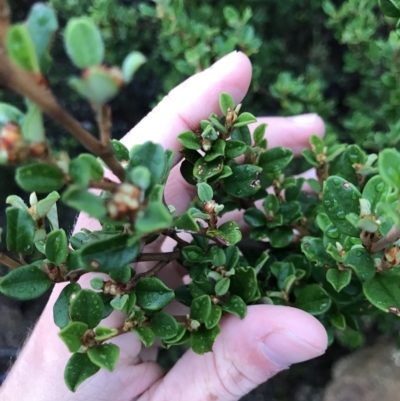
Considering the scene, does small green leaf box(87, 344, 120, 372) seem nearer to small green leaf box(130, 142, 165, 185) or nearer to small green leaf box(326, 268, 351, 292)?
small green leaf box(130, 142, 165, 185)

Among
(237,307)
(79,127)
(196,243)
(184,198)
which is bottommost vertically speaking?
(184,198)

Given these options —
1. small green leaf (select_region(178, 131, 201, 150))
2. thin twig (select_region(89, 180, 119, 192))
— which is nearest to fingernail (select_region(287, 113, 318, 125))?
small green leaf (select_region(178, 131, 201, 150))

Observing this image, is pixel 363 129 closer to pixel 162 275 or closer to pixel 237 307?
pixel 162 275

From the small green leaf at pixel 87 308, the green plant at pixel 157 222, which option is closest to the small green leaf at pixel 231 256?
the green plant at pixel 157 222

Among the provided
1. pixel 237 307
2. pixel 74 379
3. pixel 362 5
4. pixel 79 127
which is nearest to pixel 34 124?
pixel 79 127

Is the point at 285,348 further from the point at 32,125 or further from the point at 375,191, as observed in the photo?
the point at 32,125

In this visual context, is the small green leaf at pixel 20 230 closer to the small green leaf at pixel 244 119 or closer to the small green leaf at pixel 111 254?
the small green leaf at pixel 111 254
